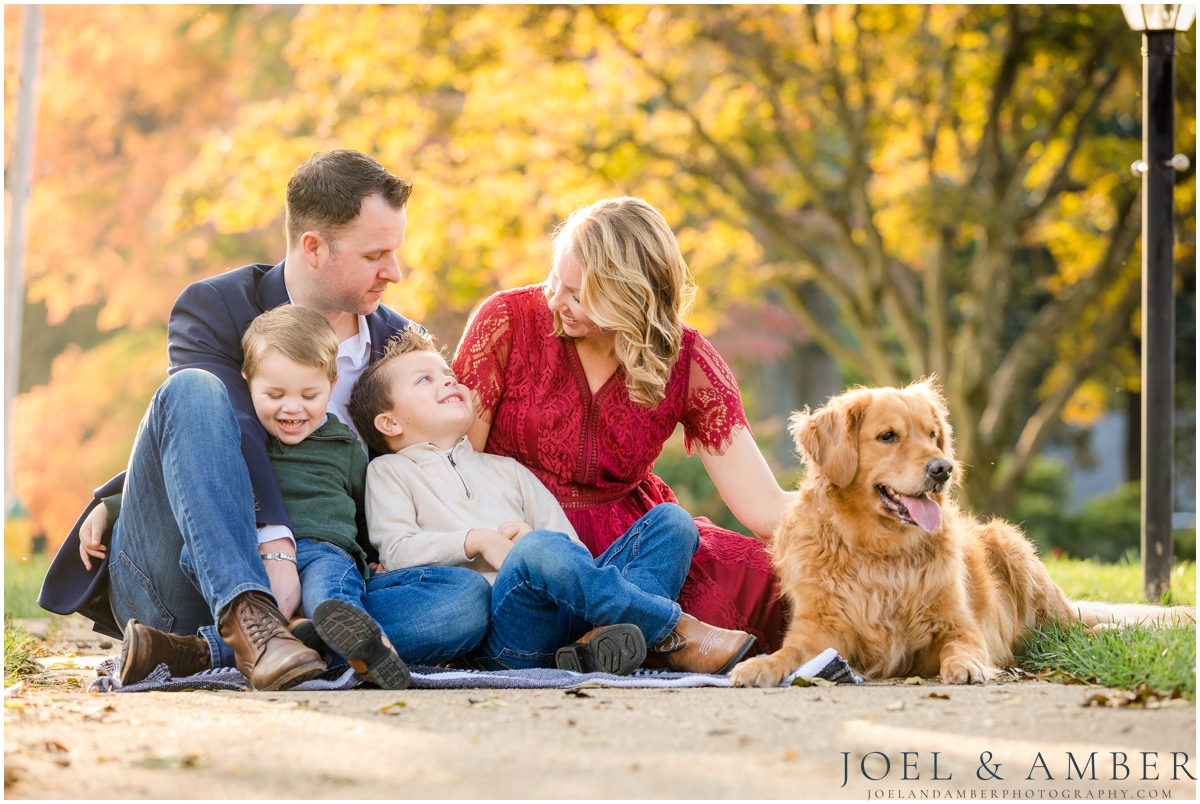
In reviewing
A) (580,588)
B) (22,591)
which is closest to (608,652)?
(580,588)

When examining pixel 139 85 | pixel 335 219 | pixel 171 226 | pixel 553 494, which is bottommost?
pixel 553 494

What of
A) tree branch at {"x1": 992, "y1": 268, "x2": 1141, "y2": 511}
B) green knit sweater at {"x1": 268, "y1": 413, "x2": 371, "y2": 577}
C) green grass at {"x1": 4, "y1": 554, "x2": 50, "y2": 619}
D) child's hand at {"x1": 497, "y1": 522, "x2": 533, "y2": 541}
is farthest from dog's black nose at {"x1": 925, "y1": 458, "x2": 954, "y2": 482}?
tree branch at {"x1": 992, "y1": 268, "x2": 1141, "y2": 511}

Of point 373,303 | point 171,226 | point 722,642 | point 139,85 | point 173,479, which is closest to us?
point 173,479

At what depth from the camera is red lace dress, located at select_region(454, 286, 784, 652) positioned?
3.67 meters

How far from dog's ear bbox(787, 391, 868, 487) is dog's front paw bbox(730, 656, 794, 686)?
0.61 m

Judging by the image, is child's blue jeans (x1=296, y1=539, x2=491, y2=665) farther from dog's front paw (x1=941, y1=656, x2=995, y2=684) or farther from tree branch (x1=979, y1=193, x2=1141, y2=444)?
tree branch (x1=979, y1=193, x2=1141, y2=444)

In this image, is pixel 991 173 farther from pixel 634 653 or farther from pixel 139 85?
pixel 139 85

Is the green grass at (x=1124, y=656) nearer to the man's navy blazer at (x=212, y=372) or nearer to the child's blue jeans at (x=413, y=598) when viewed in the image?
the child's blue jeans at (x=413, y=598)

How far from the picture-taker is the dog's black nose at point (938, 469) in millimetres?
3229

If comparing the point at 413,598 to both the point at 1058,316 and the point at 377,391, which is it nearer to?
the point at 377,391

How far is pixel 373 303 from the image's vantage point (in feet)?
12.5

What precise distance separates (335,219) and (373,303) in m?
0.31

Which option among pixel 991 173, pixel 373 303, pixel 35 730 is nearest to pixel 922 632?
pixel 373 303

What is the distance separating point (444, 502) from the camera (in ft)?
11.2
